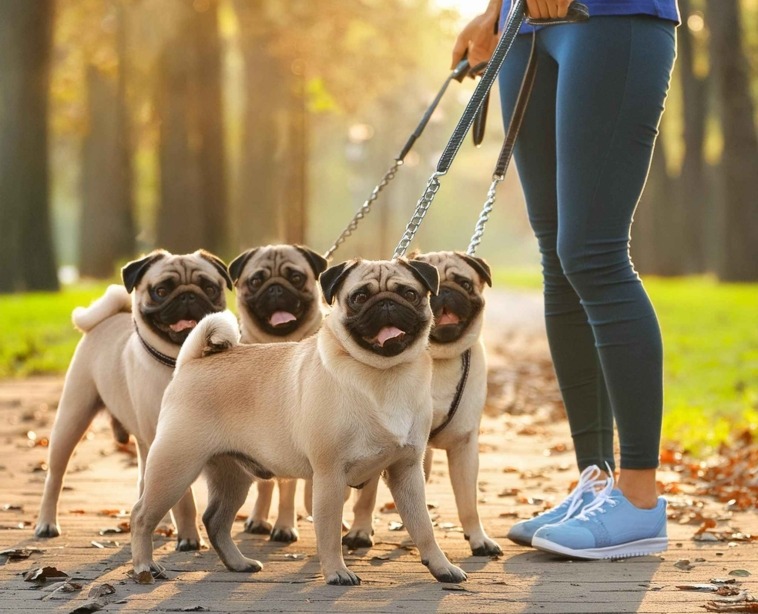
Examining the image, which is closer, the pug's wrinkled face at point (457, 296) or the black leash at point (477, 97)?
the black leash at point (477, 97)

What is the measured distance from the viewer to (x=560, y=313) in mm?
5344

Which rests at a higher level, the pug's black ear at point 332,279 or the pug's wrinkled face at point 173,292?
the pug's black ear at point 332,279

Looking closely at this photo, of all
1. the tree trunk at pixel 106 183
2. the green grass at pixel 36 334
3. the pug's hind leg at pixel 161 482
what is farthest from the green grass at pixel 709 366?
the tree trunk at pixel 106 183

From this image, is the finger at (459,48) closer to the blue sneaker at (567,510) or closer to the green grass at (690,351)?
the blue sneaker at (567,510)

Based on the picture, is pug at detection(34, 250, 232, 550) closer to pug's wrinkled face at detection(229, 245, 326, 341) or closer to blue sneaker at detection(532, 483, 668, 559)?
pug's wrinkled face at detection(229, 245, 326, 341)

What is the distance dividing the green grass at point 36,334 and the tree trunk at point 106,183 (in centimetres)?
932

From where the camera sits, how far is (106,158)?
98.6 ft

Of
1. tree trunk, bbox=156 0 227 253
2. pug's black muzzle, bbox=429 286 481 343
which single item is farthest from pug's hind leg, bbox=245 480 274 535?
tree trunk, bbox=156 0 227 253

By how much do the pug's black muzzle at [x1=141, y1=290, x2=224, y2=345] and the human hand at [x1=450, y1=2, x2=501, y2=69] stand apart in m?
1.73

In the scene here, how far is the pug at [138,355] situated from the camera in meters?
5.28

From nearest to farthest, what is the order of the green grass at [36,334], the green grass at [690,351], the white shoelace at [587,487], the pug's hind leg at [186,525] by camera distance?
the white shoelace at [587,487] → the pug's hind leg at [186,525] → the green grass at [690,351] → the green grass at [36,334]

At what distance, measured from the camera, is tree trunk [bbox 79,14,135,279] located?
28562 mm

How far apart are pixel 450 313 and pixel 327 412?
1.23 meters

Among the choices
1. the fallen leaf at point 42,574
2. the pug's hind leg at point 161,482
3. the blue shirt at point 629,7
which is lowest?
the fallen leaf at point 42,574
